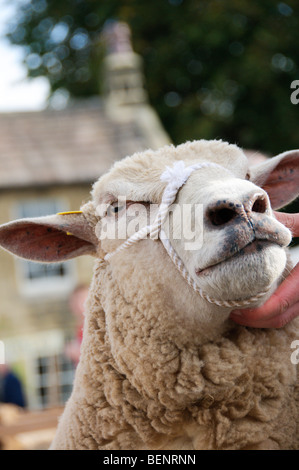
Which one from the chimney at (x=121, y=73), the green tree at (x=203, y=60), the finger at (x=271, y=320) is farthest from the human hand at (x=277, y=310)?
the chimney at (x=121, y=73)

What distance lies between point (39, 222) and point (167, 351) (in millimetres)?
863

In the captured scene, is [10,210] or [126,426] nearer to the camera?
[126,426]

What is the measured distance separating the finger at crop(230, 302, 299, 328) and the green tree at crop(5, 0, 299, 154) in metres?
13.6

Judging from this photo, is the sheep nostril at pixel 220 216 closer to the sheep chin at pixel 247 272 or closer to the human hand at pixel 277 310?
the sheep chin at pixel 247 272

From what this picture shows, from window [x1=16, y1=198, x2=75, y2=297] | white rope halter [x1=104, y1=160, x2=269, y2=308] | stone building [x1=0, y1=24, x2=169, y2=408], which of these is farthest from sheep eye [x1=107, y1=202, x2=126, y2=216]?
window [x1=16, y1=198, x2=75, y2=297]

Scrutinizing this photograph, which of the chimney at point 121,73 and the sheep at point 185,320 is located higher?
the chimney at point 121,73

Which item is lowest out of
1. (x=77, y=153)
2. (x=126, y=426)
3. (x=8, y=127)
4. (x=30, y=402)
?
(x=30, y=402)

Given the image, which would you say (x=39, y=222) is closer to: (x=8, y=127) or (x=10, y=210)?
(x=10, y=210)

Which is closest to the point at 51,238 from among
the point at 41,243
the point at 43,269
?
the point at 41,243

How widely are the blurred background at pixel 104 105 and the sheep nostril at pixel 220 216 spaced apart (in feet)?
39.4

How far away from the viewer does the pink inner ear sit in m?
2.63

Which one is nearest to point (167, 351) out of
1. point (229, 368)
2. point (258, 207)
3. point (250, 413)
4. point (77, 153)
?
point (229, 368)

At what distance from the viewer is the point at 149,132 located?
1627 cm

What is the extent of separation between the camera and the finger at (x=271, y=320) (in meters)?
2.22
